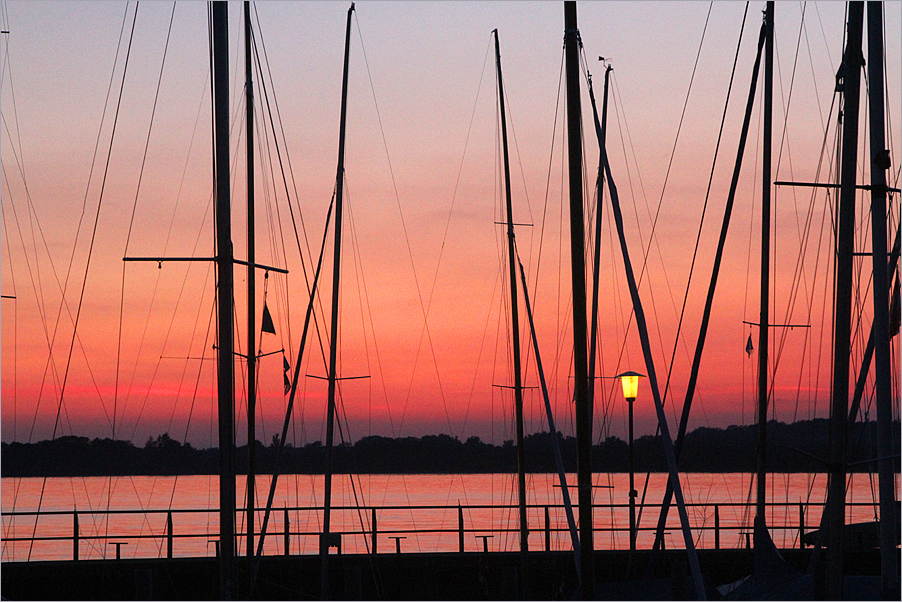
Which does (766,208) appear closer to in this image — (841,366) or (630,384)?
(630,384)

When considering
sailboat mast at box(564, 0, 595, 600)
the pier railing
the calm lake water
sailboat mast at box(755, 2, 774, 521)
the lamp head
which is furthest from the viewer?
the pier railing

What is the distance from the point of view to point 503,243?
19.5m

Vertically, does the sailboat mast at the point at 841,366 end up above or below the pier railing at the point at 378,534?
above

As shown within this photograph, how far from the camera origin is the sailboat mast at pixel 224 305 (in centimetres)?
1327

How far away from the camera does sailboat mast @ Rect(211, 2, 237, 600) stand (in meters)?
13.3

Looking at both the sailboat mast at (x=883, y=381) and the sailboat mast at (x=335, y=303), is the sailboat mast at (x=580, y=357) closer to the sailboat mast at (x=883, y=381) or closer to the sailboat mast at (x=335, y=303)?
the sailboat mast at (x=883, y=381)

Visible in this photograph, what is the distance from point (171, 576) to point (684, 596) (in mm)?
9281

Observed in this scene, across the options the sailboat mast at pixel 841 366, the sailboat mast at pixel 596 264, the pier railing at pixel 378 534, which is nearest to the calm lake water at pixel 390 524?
the pier railing at pixel 378 534

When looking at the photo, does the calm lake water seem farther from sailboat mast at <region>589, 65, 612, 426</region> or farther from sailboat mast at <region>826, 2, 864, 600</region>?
sailboat mast at <region>826, 2, 864, 600</region>

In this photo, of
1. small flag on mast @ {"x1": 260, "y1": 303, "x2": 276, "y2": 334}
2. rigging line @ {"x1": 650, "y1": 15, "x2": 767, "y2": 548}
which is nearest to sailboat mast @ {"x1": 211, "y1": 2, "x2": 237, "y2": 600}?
small flag on mast @ {"x1": 260, "y1": 303, "x2": 276, "y2": 334}

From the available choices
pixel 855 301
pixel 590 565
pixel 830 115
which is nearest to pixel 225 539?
pixel 590 565

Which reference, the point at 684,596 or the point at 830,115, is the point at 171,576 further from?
the point at 830,115

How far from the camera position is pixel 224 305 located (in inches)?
535

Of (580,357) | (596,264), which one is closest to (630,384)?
(596,264)
